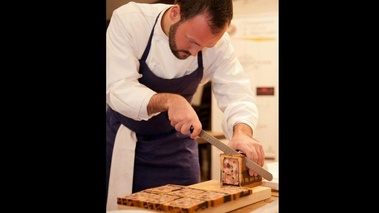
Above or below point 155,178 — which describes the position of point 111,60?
above

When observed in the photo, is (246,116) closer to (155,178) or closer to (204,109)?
(155,178)

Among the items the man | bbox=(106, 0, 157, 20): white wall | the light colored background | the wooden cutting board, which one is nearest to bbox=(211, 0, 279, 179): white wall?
the light colored background

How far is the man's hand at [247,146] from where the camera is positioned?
3.20 feet

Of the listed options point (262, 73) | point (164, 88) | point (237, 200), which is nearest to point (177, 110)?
point (164, 88)

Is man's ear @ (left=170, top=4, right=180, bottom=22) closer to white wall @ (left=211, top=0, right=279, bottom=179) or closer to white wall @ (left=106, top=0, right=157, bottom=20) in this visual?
white wall @ (left=106, top=0, right=157, bottom=20)

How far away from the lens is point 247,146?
98 cm

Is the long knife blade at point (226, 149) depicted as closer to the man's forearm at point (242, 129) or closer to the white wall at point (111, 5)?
the man's forearm at point (242, 129)

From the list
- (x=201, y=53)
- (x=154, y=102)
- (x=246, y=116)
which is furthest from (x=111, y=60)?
(x=246, y=116)

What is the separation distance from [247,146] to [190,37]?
28cm
